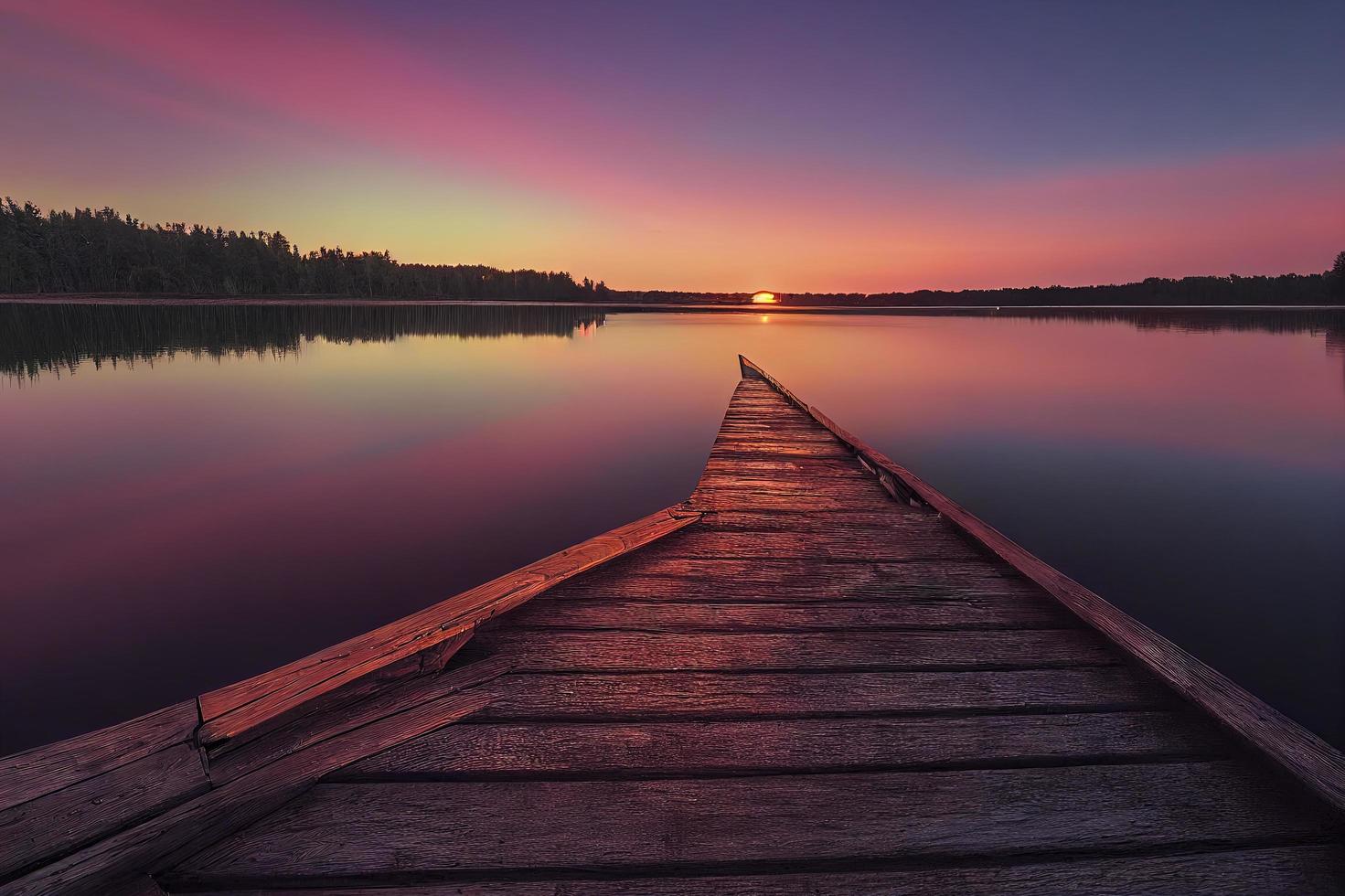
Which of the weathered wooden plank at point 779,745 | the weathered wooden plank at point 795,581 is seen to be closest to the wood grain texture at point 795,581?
the weathered wooden plank at point 795,581

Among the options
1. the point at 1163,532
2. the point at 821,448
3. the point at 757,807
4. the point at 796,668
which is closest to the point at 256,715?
the point at 757,807

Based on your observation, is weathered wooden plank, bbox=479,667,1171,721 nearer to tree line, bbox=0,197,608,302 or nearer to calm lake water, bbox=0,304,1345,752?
calm lake water, bbox=0,304,1345,752

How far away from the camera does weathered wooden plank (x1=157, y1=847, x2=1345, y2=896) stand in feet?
5.08

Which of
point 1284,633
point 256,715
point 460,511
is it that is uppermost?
point 256,715

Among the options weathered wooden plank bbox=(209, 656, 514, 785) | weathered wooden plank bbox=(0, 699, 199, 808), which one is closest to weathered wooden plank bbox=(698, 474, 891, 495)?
weathered wooden plank bbox=(209, 656, 514, 785)

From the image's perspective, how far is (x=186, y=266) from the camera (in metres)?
87.7

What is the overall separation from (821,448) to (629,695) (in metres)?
5.55

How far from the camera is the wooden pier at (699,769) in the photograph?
1589 millimetres

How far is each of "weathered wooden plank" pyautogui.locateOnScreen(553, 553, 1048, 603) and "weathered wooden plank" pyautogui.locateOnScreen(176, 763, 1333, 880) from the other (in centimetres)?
137

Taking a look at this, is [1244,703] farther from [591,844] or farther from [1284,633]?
[1284,633]

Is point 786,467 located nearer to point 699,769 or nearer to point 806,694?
point 806,694

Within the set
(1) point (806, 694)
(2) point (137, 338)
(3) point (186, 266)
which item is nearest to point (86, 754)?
(1) point (806, 694)

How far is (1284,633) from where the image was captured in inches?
183

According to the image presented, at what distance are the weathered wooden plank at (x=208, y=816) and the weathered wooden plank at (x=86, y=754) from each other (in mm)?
281
